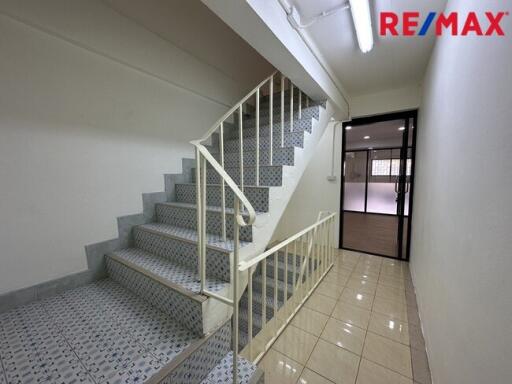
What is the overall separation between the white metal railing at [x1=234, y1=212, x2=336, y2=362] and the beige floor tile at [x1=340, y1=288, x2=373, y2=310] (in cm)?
32

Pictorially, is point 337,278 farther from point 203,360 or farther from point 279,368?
point 203,360

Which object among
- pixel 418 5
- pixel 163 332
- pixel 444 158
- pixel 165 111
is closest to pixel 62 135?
pixel 165 111

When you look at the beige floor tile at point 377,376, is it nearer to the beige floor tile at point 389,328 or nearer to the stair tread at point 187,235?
the beige floor tile at point 389,328

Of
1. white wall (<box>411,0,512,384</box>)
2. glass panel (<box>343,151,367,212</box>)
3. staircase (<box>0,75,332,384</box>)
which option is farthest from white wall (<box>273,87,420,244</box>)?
glass panel (<box>343,151,367,212</box>)

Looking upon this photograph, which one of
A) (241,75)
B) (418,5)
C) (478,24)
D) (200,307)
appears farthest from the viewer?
(241,75)

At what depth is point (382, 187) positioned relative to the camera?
6098 millimetres

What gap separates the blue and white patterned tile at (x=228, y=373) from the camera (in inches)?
→ 40.7

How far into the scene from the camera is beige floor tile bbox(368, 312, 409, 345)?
5.07ft

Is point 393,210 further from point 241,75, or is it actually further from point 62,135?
point 62,135

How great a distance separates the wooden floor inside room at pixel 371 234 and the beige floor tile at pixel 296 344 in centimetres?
215

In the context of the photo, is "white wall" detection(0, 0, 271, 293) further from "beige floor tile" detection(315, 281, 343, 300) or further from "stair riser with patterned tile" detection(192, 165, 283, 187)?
"beige floor tile" detection(315, 281, 343, 300)

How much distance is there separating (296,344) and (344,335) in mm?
404

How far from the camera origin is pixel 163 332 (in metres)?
1.12

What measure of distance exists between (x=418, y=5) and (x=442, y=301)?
201cm
